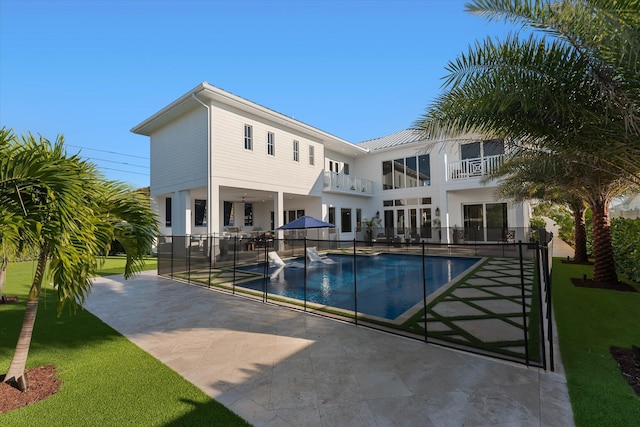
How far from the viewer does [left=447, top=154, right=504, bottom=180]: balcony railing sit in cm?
1697

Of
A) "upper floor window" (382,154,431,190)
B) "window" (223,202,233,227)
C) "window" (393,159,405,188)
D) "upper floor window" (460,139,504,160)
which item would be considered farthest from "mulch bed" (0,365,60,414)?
"window" (393,159,405,188)

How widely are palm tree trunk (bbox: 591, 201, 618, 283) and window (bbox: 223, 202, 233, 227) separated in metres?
19.9

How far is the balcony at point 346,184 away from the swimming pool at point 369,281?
18.9 feet

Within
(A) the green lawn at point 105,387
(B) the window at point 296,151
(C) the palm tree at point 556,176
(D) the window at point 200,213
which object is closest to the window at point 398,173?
(B) the window at point 296,151

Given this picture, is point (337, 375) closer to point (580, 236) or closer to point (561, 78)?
point (561, 78)

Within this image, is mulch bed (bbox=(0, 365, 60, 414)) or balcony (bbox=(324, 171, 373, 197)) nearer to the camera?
mulch bed (bbox=(0, 365, 60, 414))

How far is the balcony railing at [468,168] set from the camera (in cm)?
1697

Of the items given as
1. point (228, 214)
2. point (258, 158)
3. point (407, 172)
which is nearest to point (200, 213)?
point (228, 214)

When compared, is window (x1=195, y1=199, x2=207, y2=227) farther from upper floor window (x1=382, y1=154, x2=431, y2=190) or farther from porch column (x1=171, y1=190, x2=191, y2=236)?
upper floor window (x1=382, y1=154, x2=431, y2=190)

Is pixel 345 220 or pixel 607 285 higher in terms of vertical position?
pixel 345 220

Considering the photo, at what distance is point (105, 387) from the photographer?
3465 millimetres

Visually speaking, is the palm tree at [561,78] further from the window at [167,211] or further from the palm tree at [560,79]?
the window at [167,211]

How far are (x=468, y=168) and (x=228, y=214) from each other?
16.7m

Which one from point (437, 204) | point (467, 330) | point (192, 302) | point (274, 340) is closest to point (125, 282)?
point (192, 302)
